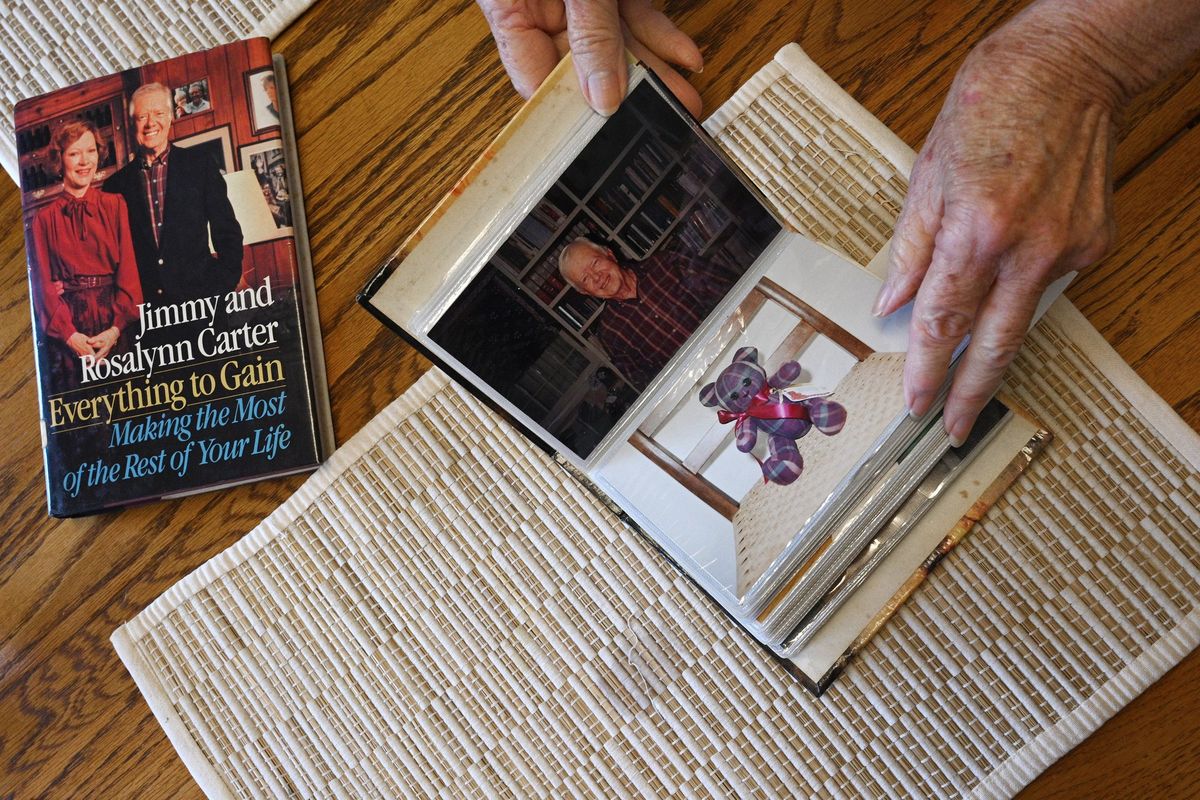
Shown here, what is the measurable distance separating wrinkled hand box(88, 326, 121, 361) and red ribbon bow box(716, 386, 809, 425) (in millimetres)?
540

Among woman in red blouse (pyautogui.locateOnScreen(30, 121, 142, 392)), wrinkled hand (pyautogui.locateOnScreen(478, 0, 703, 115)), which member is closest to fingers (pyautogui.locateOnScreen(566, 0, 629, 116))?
wrinkled hand (pyautogui.locateOnScreen(478, 0, 703, 115))

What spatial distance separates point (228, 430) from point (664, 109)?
1.47ft

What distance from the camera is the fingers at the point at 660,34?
2.31ft

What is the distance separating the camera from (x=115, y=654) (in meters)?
0.75

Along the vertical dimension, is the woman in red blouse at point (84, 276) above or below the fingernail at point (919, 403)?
below

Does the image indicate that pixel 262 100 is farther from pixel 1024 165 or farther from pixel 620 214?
pixel 1024 165

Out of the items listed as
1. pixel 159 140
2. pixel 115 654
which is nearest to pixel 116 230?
pixel 159 140

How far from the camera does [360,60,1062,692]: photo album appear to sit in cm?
57

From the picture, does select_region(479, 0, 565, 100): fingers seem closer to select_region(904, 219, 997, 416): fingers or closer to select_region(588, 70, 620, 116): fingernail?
select_region(588, 70, 620, 116): fingernail

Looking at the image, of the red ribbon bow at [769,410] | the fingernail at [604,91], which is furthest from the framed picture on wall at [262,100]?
the red ribbon bow at [769,410]

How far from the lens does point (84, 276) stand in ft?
2.46

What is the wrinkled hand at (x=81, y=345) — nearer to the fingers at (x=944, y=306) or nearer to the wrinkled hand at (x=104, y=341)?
the wrinkled hand at (x=104, y=341)

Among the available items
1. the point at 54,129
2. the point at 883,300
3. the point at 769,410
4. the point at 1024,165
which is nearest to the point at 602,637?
the point at 769,410

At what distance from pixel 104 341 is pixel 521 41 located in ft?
1.46
